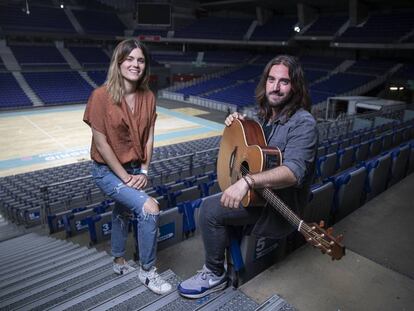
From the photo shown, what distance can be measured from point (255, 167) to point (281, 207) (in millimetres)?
316

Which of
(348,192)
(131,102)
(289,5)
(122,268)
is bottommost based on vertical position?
(122,268)

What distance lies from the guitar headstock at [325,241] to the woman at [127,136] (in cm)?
116

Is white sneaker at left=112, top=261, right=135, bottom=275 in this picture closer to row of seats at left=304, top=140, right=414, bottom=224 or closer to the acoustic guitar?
the acoustic guitar

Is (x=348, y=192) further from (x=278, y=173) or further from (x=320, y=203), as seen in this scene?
(x=278, y=173)

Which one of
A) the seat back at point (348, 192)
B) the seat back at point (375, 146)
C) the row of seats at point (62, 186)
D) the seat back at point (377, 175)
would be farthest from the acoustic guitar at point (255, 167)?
the seat back at point (375, 146)

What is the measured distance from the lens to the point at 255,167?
7.40 feet

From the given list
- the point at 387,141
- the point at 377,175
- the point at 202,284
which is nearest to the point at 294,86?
the point at 202,284

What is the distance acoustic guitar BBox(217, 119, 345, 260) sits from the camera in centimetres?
199

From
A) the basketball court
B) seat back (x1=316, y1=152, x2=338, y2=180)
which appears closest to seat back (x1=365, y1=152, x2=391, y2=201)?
seat back (x1=316, y1=152, x2=338, y2=180)

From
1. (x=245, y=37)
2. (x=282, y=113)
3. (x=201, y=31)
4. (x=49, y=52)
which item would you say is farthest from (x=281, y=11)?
(x=282, y=113)

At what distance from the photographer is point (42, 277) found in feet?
11.0

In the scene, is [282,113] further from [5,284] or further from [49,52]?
[49,52]

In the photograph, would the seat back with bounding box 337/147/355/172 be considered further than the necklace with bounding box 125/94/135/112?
Yes

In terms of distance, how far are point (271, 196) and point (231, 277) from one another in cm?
101
